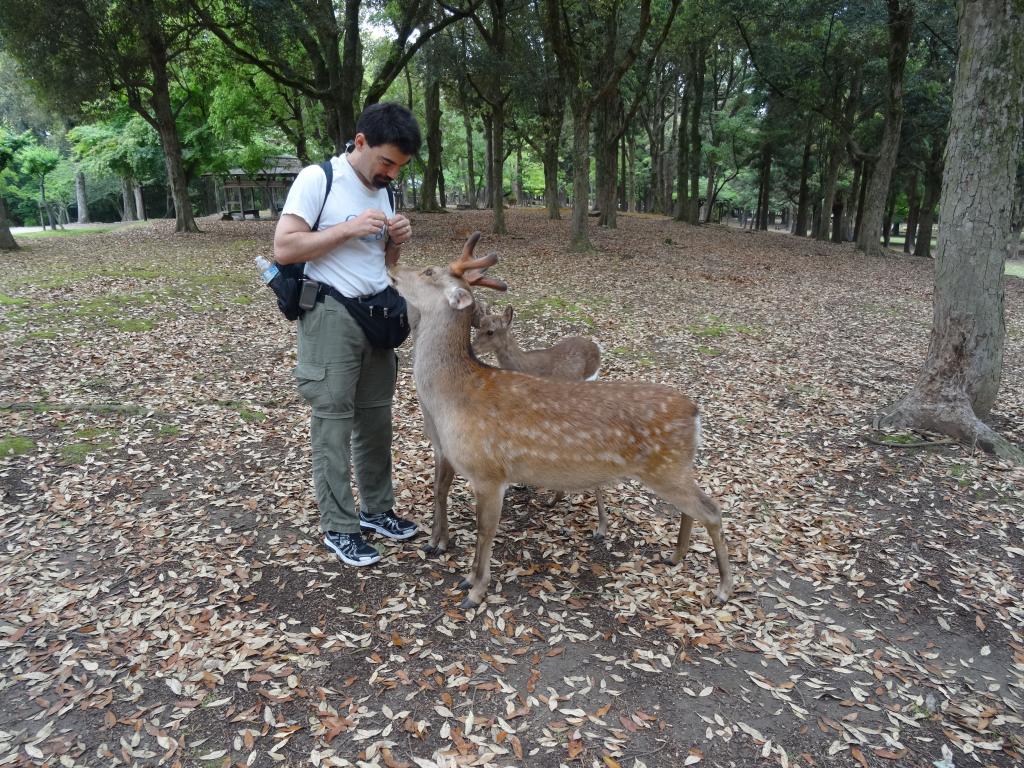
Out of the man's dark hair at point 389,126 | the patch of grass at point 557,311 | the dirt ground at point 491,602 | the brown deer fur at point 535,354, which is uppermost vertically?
the man's dark hair at point 389,126

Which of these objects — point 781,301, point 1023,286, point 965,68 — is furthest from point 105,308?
point 1023,286

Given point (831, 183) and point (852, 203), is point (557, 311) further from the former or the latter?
point (852, 203)

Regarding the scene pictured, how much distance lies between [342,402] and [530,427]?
100 cm

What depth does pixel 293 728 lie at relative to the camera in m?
2.71

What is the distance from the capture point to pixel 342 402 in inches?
132

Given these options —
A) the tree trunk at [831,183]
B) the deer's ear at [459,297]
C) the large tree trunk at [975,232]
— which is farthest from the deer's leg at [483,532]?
the tree trunk at [831,183]

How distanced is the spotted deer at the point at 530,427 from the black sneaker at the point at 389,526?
62cm

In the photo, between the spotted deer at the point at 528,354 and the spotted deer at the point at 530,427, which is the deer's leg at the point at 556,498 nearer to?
the spotted deer at the point at 528,354

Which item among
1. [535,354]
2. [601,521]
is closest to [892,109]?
[535,354]

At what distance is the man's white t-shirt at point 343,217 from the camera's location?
3.06 m

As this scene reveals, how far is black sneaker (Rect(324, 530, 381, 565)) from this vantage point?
12.2ft

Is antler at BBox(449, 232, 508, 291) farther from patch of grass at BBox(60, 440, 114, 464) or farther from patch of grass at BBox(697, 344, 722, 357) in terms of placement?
patch of grass at BBox(697, 344, 722, 357)

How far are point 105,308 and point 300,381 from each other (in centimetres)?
771

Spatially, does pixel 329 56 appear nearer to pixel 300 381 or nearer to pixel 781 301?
pixel 781 301
